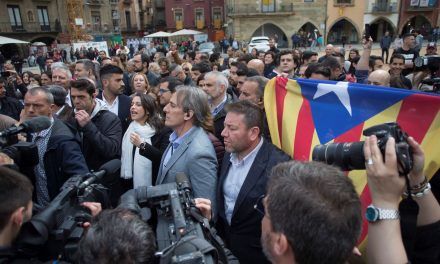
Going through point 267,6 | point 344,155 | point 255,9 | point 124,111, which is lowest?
point 124,111

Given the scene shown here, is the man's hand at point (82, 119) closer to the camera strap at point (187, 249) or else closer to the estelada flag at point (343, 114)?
the estelada flag at point (343, 114)

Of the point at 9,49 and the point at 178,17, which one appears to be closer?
the point at 9,49

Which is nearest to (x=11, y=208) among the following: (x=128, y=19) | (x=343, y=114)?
(x=343, y=114)

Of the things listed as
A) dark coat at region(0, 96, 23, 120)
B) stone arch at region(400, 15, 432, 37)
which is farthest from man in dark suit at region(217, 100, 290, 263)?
stone arch at region(400, 15, 432, 37)

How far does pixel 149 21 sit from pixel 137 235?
55737mm

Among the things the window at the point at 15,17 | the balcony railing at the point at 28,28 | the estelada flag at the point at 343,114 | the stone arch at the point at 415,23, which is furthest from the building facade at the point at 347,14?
the estelada flag at the point at 343,114

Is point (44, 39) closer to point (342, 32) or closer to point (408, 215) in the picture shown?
point (342, 32)

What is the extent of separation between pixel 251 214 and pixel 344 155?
111 cm

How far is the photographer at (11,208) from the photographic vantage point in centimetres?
159

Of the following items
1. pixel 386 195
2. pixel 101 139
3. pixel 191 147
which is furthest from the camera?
pixel 101 139

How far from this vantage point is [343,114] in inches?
107

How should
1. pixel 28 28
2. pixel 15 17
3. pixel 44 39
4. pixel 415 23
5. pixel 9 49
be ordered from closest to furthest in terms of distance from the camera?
pixel 9 49 → pixel 15 17 → pixel 28 28 → pixel 415 23 → pixel 44 39

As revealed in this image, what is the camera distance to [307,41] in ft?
105

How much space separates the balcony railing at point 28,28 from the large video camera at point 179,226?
3761 centimetres
